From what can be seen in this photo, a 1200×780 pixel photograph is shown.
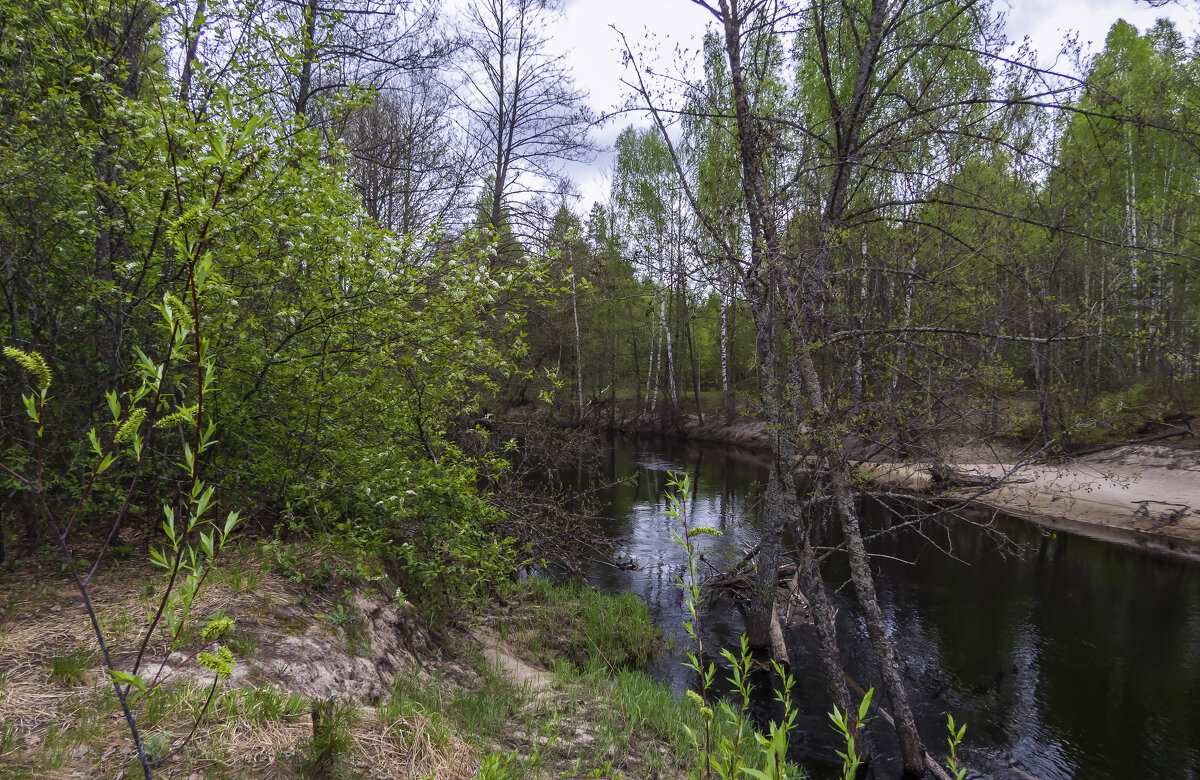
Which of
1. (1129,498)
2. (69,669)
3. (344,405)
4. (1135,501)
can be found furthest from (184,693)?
(1129,498)

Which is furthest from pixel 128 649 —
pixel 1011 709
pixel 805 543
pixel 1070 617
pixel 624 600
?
pixel 1070 617

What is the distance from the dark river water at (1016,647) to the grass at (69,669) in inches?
228

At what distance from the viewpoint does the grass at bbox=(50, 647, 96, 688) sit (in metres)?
2.99

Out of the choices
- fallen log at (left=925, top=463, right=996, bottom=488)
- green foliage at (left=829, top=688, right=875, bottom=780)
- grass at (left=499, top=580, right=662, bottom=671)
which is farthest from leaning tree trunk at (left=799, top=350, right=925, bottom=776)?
green foliage at (left=829, top=688, right=875, bottom=780)

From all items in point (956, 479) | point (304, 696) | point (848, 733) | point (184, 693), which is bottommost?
point (304, 696)

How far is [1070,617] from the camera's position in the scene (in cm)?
948

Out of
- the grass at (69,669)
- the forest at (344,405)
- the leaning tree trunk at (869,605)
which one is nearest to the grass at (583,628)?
the forest at (344,405)

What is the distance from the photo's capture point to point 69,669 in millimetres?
3020

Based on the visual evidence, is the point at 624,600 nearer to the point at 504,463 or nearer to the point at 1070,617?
the point at 504,463

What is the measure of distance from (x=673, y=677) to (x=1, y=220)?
7.76 m

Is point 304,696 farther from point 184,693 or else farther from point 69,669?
point 69,669

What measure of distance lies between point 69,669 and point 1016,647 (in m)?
10.4

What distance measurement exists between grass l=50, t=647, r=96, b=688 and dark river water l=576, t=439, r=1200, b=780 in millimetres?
5783

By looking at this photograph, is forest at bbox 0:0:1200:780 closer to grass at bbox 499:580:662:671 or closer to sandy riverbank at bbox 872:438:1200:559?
grass at bbox 499:580:662:671
